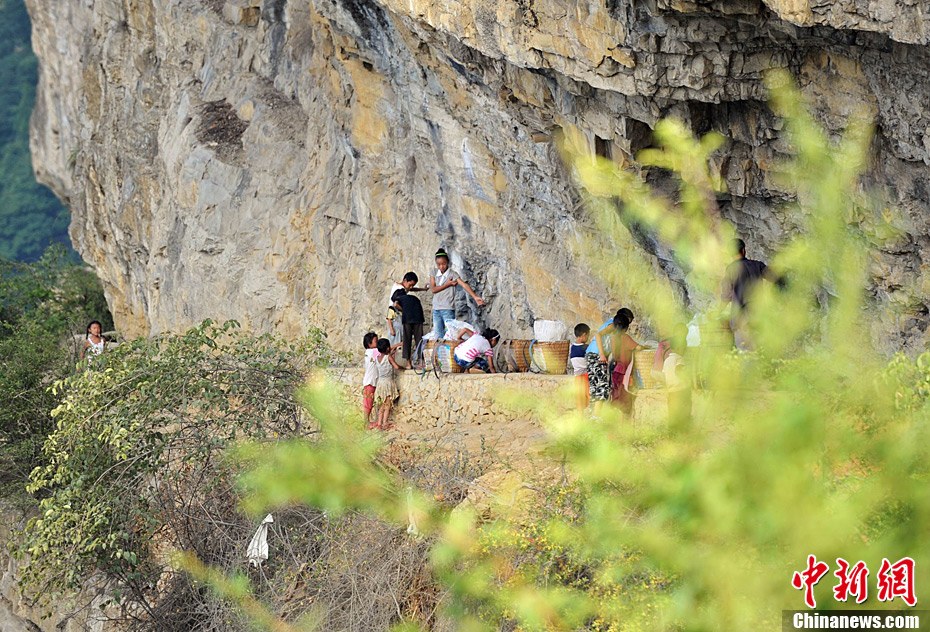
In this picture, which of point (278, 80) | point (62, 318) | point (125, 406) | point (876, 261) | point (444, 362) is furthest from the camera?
point (62, 318)

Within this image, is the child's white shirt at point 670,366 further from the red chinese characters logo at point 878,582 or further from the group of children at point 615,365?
the red chinese characters logo at point 878,582

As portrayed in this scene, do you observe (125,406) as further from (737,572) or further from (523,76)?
(737,572)

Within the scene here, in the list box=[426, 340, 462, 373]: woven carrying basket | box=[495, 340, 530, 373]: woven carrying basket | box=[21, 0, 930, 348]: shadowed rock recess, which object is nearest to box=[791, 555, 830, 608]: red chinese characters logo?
box=[21, 0, 930, 348]: shadowed rock recess

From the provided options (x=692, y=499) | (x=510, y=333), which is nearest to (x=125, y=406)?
(x=510, y=333)

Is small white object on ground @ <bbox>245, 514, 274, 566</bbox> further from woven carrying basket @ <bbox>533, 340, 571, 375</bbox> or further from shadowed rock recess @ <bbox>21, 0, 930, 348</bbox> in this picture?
shadowed rock recess @ <bbox>21, 0, 930, 348</bbox>

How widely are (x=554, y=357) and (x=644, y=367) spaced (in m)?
1.46

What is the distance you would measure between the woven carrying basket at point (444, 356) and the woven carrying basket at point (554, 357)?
860 mm

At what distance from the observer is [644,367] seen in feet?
28.8

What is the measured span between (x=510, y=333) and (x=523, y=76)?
2.99 meters

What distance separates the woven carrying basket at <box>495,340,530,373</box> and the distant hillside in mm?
24363

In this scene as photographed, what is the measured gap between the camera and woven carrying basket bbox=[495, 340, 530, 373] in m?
10.5

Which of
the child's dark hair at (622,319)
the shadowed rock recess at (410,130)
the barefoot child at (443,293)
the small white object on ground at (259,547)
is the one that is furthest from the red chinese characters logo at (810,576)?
the barefoot child at (443,293)

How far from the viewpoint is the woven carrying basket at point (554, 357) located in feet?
33.2

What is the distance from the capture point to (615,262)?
33.2ft
